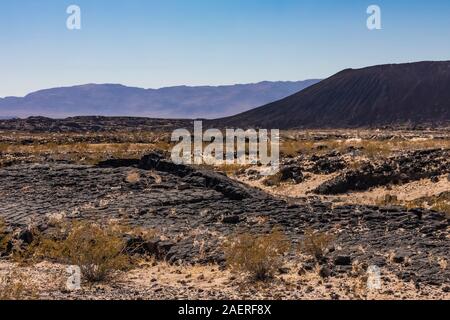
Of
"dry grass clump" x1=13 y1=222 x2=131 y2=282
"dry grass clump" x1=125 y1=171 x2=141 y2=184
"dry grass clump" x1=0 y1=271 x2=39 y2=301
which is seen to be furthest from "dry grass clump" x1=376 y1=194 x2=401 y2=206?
"dry grass clump" x1=0 y1=271 x2=39 y2=301

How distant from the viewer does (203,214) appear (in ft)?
51.7

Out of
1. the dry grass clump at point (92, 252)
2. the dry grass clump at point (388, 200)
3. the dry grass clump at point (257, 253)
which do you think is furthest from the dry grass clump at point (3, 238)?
the dry grass clump at point (388, 200)

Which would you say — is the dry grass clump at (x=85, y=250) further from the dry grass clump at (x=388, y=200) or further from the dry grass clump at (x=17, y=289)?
the dry grass clump at (x=388, y=200)

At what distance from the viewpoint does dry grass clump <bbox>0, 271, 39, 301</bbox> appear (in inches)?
363

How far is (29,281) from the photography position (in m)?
10.8

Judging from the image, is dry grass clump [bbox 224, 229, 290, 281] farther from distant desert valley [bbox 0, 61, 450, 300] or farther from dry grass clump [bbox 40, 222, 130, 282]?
dry grass clump [bbox 40, 222, 130, 282]

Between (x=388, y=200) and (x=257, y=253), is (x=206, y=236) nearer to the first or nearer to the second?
(x=257, y=253)

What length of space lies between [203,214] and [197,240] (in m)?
2.37

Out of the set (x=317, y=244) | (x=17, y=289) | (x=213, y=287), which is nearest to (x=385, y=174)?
(x=317, y=244)

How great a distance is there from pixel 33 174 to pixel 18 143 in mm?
36472

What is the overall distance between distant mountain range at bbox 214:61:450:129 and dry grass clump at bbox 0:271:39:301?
383 feet

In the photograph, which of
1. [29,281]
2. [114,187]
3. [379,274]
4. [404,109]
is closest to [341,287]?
[379,274]

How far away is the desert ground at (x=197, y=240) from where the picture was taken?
10.2 meters
